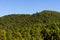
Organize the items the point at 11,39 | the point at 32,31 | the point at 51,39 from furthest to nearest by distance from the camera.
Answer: the point at 32,31 < the point at 51,39 < the point at 11,39

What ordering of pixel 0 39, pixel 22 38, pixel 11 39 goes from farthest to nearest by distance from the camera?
pixel 22 38 → pixel 11 39 → pixel 0 39

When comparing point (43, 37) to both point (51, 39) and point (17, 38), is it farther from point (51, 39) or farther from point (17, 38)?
point (17, 38)

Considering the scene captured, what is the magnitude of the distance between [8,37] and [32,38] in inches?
572

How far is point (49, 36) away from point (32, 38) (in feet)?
25.4

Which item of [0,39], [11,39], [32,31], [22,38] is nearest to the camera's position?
[0,39]

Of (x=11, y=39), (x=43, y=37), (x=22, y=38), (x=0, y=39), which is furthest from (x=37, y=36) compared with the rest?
(x=0, y=39)

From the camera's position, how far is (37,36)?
98438 mm

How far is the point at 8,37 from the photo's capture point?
81.7 m

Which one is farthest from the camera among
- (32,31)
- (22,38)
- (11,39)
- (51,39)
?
(32,31)

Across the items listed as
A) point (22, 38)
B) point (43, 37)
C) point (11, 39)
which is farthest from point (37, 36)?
point (11, 39)

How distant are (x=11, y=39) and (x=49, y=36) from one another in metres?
21.2

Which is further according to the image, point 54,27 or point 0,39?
point 54,27

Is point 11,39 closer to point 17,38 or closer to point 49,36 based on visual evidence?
point 17,38

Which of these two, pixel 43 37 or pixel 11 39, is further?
pixel 43 37
